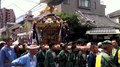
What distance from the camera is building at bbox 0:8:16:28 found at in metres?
41.7

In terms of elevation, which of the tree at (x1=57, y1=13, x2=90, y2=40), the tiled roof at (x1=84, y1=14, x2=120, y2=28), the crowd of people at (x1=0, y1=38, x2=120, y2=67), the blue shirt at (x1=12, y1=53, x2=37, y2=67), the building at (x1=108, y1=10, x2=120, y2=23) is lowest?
the building at (x1=108, y1=10, x2=120, y2=23)

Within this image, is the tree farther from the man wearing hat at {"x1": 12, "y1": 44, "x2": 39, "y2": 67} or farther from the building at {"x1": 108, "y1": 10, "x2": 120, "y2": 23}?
the man wearing hat at {"x1": 12, "y1": 44, "x2": 39, "y2": 67}

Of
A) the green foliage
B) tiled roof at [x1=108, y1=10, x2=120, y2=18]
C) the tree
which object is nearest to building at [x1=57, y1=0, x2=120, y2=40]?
the tree

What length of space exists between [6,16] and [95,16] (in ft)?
34.9

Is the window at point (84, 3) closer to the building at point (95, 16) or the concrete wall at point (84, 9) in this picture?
the building at point (95, 16)

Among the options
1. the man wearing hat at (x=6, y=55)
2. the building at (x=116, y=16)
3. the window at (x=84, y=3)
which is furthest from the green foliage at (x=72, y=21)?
the man wearing hat at (x=6, y=55)

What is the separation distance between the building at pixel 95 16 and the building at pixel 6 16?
19.0ft

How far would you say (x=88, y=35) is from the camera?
105ft

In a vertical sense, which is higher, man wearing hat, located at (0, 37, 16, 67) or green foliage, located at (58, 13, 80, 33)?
man wearing hat, located at (0, 37, 16, 67)

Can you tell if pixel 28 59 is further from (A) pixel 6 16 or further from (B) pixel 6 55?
(A) pixel 6 16

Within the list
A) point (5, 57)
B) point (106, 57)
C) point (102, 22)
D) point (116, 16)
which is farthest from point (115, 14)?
point (106, 57)

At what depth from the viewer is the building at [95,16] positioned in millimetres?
31719

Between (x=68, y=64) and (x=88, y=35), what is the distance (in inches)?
783

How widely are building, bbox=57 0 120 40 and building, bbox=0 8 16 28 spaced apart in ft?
19.0
